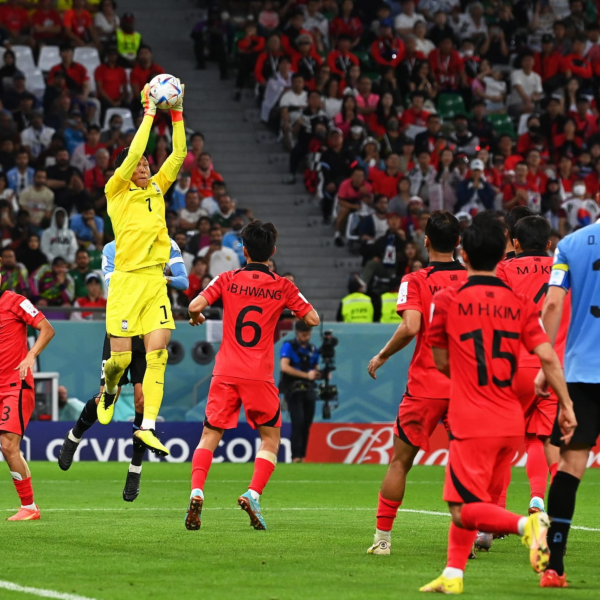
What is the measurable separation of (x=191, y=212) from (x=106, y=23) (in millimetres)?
5426

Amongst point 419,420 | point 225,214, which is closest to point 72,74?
point 225,214

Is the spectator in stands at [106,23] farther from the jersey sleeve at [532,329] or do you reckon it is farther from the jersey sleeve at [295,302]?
the jersey sleeve at [532,329]

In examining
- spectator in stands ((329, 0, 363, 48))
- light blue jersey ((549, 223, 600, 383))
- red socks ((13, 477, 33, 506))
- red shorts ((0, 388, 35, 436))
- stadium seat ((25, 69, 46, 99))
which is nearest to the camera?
light blue jersey ((549, 223, 600, 383))

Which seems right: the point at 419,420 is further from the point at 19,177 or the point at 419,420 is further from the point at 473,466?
the point at 19,177

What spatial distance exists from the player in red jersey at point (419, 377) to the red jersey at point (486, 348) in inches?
58.2

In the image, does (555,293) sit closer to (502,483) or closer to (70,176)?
(502,483)

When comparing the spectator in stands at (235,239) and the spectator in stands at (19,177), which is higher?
the spectator in stands at (19,177)

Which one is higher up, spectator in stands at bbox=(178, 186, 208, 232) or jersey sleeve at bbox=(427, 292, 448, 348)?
jersey sleeve at bbox=(427, 292, 448, 348)

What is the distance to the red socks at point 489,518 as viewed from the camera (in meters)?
6.07

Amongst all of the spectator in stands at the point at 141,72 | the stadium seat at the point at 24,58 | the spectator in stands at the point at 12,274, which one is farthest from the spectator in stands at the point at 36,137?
the spectator in stands at the point at 12,274

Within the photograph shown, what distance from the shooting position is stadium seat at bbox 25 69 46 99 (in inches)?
897

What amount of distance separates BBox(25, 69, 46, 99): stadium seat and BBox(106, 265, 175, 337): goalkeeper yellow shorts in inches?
510

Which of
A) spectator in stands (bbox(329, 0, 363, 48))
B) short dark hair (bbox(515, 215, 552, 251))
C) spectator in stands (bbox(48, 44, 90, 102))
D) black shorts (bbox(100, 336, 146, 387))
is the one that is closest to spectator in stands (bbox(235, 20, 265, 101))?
spectator in stands (bbox(329, 0, 363, 48))

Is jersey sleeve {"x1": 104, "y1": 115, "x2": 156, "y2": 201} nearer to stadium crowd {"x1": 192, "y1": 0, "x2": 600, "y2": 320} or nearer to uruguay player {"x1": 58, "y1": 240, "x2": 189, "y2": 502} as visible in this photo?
uruguay player {"x1": 58, "y1": 240, "x2": 189, "y2": 502}
